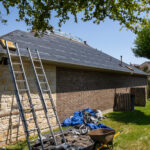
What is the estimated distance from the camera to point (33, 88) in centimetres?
750

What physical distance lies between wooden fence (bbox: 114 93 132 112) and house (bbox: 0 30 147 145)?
505 mm

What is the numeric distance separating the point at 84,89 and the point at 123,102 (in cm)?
454

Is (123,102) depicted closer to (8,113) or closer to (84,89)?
(84,89)

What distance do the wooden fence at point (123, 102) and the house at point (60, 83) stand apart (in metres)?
0.51

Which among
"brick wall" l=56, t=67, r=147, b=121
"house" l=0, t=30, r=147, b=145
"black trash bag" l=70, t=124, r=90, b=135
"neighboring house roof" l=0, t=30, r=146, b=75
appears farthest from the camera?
"brick wall" l=56, t=67, r=147, b=121

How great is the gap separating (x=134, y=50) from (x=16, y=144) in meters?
23.5

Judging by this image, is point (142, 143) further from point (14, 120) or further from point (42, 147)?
point (14, 120)

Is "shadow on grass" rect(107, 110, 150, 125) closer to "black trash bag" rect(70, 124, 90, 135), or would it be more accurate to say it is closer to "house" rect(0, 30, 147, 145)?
"house" rect(0, 30, 147, 145)

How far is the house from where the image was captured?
656 centimetres

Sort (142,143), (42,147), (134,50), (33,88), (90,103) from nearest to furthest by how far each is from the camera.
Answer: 1. (42,147)
2. (142,143)
3. (33,88)
4. (90,103)
5. (134,50)

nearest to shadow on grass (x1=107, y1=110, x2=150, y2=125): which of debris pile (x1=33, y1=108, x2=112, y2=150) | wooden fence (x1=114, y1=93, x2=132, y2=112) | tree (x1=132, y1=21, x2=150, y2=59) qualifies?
debris pile (x1=33, y1=108, x2=112, y2=150)

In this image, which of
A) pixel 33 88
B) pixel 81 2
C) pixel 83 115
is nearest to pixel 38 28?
pixel 81 2

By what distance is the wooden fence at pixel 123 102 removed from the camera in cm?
1321

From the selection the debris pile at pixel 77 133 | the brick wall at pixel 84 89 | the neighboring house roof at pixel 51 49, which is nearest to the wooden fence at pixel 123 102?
the brick wall at pixel 84 89
